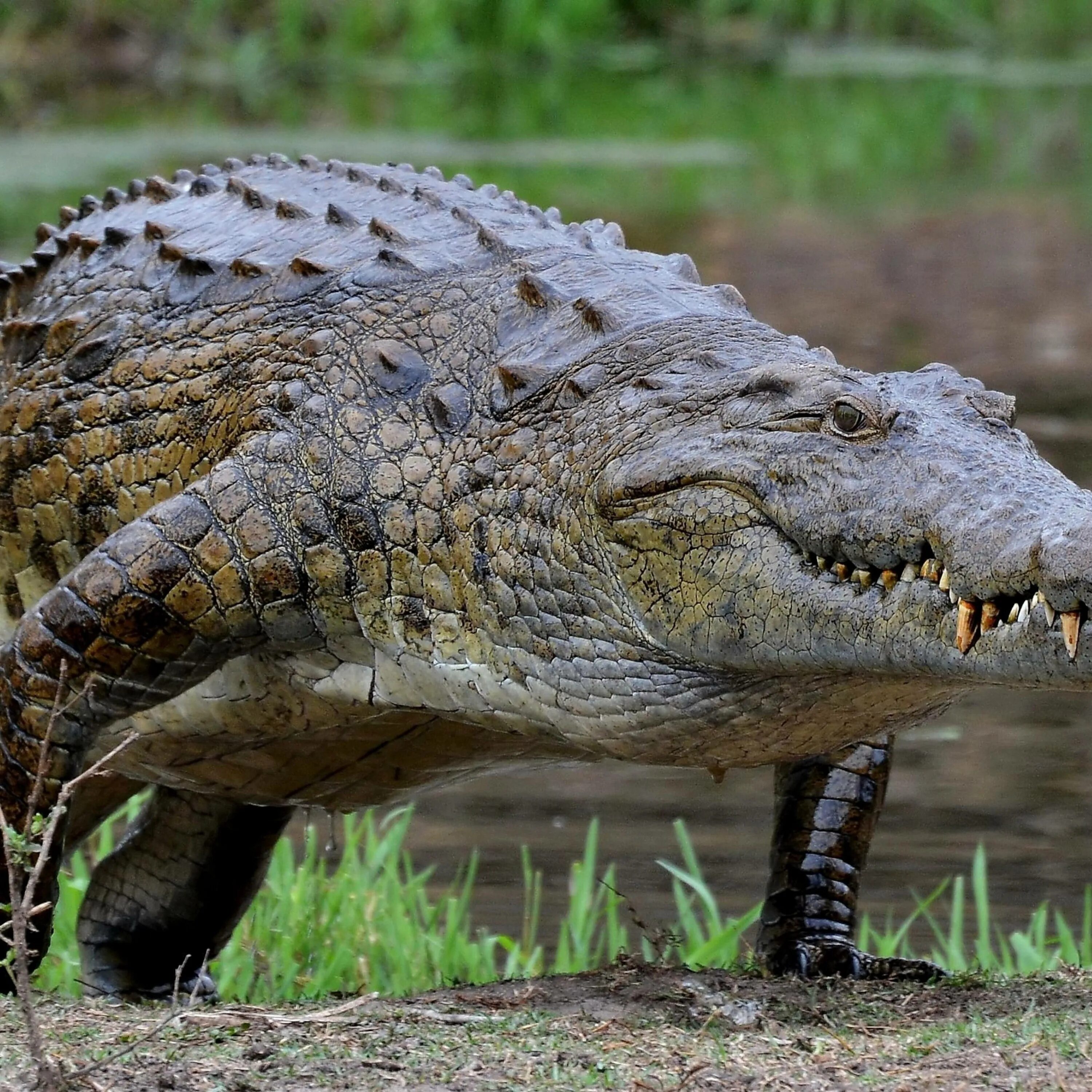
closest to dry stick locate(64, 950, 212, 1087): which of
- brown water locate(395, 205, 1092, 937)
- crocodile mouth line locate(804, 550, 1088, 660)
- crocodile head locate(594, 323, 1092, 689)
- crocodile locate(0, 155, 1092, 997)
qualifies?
crocodile locate(0, 155, 1092, 997)

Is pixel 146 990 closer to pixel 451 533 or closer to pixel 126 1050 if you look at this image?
pixel 451 533

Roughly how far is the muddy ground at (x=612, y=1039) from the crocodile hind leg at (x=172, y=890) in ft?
3.31

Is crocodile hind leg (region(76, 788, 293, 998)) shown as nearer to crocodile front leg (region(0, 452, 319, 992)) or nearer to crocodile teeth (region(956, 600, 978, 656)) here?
crocodile front leg (region(0, 452, 319, 992))

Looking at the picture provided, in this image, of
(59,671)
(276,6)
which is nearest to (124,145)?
(276,6)

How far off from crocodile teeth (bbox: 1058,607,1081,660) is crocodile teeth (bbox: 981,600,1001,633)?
0.39 ft

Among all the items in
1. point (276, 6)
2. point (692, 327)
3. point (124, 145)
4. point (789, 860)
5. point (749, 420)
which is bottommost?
Answer: point (789, 860)

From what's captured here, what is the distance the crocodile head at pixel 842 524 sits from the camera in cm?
262

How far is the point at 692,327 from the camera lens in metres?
3.46

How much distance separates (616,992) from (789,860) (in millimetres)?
689

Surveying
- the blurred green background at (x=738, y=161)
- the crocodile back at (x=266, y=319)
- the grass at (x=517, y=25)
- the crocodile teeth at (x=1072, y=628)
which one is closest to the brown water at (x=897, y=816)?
the blurred green background at (x=738, y=161)

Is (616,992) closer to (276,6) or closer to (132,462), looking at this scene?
(132,462)

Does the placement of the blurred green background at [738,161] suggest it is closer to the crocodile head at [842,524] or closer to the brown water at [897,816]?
the brown water at [897,816]

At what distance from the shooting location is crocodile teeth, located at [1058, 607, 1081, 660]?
252 cm

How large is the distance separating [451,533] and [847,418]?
77 cm
